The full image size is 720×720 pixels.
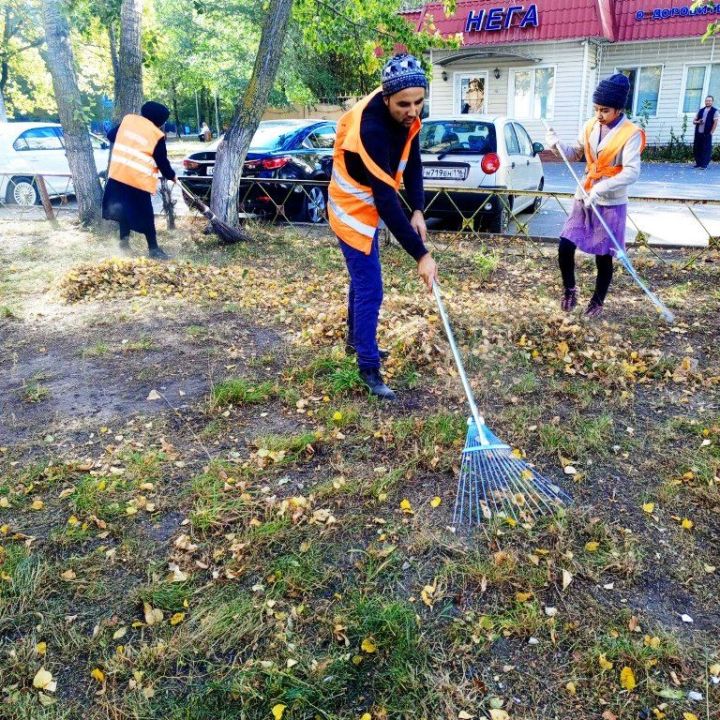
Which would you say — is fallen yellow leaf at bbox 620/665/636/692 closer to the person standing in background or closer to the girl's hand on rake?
the girl's hand on rake

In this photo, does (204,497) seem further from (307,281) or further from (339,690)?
(307,281)

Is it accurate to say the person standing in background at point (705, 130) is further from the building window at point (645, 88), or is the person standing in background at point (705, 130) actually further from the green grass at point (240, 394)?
the green grass at point (240, 394)

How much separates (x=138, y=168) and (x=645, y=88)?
1784 centimetres

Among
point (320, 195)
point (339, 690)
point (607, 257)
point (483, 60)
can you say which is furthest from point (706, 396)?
point (483, 60)

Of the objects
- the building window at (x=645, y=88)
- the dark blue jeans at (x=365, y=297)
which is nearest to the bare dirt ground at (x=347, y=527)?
the dark blue jeans at (x=365, y=297)

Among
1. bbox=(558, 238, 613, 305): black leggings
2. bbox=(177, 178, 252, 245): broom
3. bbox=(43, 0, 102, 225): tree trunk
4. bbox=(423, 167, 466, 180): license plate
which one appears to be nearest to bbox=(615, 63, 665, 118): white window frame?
bbox=(423, 167, 466, 180): license plate

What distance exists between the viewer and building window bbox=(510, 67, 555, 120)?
19.0 m

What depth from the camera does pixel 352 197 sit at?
141 inches

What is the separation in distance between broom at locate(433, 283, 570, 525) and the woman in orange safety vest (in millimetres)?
5526

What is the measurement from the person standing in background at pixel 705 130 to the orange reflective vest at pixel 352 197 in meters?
15.4

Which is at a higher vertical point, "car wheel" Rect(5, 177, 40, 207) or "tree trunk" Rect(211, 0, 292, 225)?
"tree trunk" Rect(211, 0, 292, 225)

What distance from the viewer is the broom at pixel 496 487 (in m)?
2.87

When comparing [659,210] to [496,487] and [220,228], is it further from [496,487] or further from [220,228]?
[496,487]

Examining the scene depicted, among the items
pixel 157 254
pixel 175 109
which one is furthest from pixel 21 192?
pixel 175 109
